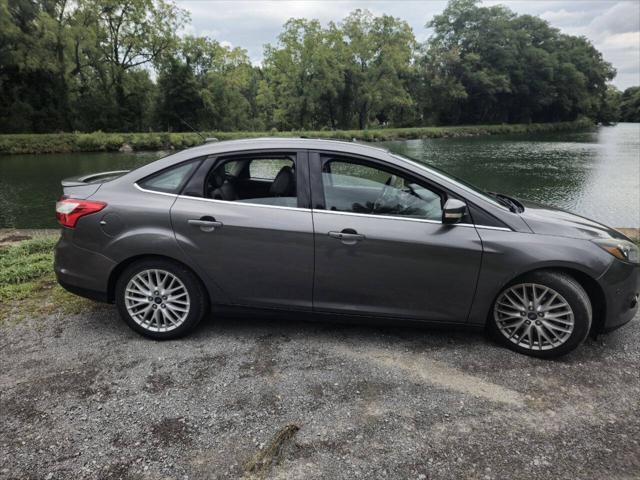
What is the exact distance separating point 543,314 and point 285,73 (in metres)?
53.9

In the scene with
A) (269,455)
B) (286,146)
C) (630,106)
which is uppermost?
(630,106)

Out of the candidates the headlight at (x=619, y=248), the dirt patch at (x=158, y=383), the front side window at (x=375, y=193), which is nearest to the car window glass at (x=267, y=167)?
the front side window at (x=375, y=193)

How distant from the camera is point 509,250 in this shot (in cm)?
333

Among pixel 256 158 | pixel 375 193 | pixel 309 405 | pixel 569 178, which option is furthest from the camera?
pixel 569 178

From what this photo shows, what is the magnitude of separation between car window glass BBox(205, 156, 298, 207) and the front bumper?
2418mm

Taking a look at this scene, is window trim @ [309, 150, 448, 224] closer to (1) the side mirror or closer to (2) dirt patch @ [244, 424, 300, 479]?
(1) the side mirror

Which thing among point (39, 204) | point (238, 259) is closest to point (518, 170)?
point (39, 204)

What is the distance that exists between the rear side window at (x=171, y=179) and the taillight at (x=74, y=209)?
384 mm

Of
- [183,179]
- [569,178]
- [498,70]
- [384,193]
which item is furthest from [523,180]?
[498,70]

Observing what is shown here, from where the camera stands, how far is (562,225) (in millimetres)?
3465

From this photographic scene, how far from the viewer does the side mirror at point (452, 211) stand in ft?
10.6

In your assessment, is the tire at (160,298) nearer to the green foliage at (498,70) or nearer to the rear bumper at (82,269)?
the rear bumper at (82,269)

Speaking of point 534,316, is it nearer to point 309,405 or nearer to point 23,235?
point 309,405

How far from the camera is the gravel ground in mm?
2416
